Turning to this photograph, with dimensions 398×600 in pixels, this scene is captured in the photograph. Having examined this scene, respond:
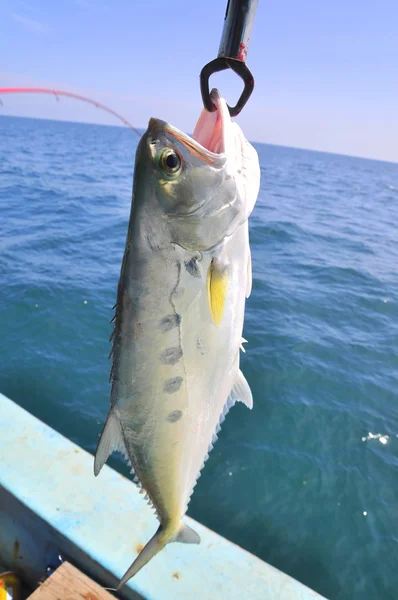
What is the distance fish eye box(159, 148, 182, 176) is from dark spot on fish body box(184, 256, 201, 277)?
31cm

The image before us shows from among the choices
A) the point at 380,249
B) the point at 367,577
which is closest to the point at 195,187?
the point at 367,577

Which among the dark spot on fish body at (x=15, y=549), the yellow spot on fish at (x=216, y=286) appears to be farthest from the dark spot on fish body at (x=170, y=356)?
the dark spot on fish body at (x=15, y=549)

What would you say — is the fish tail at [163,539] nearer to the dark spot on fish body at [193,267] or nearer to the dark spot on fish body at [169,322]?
the dark spot on fish body at [169,322]

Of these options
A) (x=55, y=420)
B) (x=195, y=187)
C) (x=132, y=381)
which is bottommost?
(x=55, y=420)

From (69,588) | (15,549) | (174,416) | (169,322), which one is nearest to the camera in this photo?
(169,322)

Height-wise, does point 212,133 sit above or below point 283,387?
above

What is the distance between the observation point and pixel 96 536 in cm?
281

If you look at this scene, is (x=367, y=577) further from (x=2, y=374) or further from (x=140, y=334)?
(x=2, y=374)

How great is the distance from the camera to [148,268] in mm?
1475

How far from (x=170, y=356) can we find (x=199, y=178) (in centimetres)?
65

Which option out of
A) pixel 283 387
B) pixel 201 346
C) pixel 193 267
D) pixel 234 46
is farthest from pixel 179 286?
pixel 283 387

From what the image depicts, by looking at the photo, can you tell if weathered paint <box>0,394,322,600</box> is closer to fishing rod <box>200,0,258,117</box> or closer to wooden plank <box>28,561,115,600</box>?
wooden plank <box>28,561,115,600</box>

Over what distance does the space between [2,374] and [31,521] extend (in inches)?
151

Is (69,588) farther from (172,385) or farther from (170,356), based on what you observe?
(170,356)
